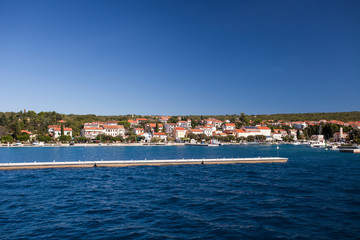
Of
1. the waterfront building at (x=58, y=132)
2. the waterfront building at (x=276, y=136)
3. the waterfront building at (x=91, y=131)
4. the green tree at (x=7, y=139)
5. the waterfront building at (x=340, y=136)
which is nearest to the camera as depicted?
the green tree at (x=7, y=139)

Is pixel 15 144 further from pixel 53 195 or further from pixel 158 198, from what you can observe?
pixel 158 198

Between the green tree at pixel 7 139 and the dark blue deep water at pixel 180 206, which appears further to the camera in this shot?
the green tree at pixel 7 139

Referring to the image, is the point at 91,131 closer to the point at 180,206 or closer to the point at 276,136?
the point at 276,136

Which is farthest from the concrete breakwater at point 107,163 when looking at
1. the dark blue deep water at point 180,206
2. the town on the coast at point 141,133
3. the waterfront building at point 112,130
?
the waterfront building at point 112,130

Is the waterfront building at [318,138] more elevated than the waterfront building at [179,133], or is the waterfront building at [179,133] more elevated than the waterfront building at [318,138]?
the waterfront building at [179,133]

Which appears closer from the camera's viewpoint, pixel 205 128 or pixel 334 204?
pixel 334 204

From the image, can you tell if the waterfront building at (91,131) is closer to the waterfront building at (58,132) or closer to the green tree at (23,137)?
the waterfront building at (58,132)

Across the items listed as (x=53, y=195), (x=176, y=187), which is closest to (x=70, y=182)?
(x=53, y=195)

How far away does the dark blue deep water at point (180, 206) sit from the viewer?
10.1 meters

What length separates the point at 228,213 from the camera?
1238cm

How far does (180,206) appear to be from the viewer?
13523mm

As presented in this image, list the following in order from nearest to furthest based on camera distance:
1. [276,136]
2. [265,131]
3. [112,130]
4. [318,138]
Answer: [318,138] < [112,130] < [276,136] < [265,131]

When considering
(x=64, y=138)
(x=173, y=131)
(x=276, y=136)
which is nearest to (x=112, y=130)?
(x=64, y=138)

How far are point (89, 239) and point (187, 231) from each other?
3.44m
